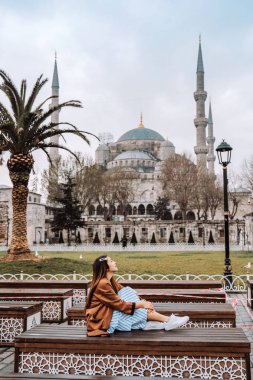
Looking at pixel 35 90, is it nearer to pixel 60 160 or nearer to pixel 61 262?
pixel 61 262

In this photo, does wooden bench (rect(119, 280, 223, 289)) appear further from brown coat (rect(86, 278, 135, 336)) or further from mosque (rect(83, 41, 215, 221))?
mosque (rect(83, 41, 215, 221))

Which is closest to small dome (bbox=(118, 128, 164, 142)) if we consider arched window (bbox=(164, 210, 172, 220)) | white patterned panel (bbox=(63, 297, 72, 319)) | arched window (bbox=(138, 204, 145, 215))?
arched window (bbox=(138, 204, 145, 215))

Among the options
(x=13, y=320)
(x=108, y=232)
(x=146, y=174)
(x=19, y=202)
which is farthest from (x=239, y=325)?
(x=146, y=174)

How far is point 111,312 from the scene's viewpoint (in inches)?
164

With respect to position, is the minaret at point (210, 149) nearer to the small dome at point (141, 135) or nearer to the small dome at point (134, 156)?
the small dome at point (134, 156)

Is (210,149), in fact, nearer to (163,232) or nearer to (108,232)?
(163,232)

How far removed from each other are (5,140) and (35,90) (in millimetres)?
2410

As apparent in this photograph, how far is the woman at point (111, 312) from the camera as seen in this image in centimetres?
412

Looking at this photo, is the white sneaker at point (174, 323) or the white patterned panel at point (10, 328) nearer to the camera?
the white sneaker at point (174, 323)

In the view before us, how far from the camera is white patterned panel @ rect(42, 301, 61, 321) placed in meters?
7.74

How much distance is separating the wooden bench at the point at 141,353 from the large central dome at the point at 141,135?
93634 mm

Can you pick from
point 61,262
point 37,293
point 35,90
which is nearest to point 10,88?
point 35,90

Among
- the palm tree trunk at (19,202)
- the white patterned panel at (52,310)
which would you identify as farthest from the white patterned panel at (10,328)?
the palm tree trunk at (19,202)

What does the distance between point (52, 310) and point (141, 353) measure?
420cm
